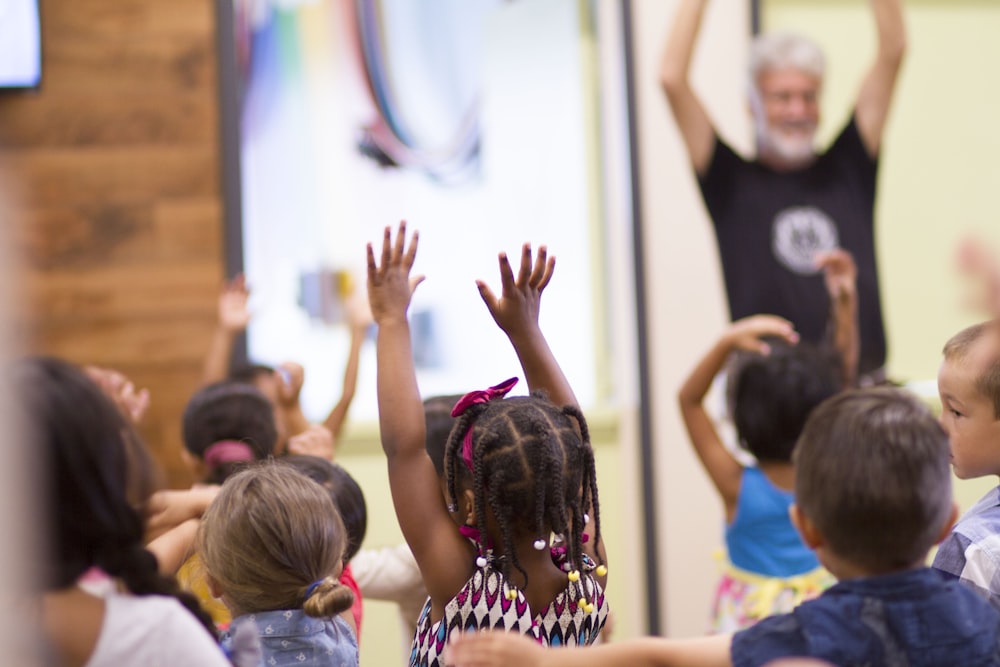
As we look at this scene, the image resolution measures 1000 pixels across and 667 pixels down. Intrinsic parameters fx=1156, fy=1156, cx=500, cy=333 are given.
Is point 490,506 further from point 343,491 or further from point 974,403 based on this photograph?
point 974,403

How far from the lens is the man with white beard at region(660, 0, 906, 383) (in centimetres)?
301

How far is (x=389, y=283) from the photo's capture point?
1444 millimetres

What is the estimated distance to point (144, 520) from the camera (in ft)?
3.53

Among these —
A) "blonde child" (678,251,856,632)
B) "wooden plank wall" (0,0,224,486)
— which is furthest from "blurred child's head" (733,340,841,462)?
"wooden plank wall" (0,0,224,486)

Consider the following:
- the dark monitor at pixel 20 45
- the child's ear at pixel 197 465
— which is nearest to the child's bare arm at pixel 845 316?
the child's ear at pixel 197 465

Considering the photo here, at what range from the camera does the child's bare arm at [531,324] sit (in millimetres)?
1543

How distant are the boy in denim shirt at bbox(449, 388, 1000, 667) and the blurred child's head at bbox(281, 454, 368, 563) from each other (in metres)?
0.60

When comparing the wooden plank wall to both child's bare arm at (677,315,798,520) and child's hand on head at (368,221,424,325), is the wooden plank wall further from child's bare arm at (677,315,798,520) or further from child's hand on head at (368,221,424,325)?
child's hand on head at (368,221,424,325)

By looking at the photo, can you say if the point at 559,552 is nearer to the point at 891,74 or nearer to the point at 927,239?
the point at 891,74

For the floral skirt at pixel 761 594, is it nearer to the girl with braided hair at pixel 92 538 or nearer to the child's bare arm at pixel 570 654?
the child's bare arm at pixel 570 654

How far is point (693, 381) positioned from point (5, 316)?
157cm

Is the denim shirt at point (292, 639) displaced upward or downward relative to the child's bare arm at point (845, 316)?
downward

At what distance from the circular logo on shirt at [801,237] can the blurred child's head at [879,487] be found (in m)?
2.02

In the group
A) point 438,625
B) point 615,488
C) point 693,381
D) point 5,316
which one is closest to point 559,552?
point 438,625
